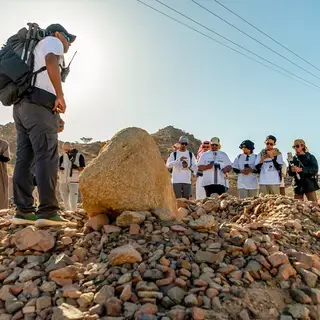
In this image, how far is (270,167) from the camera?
7.73 m

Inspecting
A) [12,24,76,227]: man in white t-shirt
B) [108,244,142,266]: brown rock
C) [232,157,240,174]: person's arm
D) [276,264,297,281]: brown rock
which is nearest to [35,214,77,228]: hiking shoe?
[12,24,76,227]: man in white t-shirt

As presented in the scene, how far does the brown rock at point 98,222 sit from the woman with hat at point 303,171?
4916mm

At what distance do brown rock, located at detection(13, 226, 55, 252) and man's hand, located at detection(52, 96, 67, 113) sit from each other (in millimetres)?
1145

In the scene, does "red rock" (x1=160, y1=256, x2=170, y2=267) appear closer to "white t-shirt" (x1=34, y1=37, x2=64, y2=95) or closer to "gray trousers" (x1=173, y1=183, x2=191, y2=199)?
"white t-shirt" (x1=34, y1=37, x2=64, y2=95)

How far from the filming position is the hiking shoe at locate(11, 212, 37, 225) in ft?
13.0

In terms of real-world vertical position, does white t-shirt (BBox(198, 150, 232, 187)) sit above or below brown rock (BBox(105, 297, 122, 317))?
above

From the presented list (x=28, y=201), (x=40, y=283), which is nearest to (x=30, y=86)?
(x=28, y=201)

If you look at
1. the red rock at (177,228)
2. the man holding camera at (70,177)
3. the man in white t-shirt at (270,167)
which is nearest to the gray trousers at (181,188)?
the man in white t-shirt at (270,167)

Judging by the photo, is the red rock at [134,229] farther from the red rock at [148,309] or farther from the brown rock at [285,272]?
the brown rock at [285,272]

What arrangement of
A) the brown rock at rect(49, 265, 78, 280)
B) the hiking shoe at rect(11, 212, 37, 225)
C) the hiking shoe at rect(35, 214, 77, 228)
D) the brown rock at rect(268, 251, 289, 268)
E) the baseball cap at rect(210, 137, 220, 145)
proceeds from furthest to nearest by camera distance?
the baseball cap at rect(210, 137, 220, 145)
the hiking shoe at rect(11, 212, 37, 225)
the hiking shoe at rect(35, 214, 77, 228)
the brown rock at rect(268, 251, 289, 268)
the brown rock at rect(49, 265, 78, 280)

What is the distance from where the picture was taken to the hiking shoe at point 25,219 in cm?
396

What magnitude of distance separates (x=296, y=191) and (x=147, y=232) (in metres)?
5.02

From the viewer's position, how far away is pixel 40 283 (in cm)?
297

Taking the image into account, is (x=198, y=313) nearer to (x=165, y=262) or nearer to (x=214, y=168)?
(x=165, y=262)
